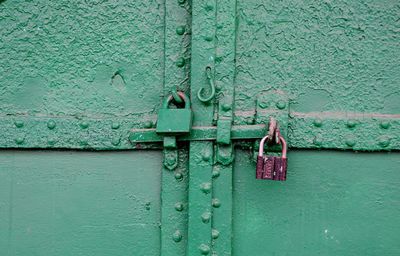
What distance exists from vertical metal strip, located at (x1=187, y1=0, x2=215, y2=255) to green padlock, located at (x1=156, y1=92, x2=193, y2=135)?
1.9 inches

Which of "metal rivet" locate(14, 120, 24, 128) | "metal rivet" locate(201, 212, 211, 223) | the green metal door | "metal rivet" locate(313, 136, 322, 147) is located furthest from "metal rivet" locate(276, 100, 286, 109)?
"metal rivet" locate(14, 120, 24, 128)

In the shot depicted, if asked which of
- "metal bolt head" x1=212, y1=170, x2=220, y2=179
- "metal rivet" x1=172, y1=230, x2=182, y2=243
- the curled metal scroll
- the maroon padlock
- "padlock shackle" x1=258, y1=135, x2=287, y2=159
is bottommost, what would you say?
"metal rivet" x1=172, y1=230, x2=182, y2=243

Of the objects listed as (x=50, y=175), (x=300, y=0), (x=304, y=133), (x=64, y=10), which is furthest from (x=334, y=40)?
(x=50, y=175)

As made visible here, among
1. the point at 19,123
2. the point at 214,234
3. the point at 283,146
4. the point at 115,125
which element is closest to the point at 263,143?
the point at 283,146

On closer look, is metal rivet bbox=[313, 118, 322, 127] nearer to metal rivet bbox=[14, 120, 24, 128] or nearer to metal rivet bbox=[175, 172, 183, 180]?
metal rivet bbox=[175, 172, 183, 180]

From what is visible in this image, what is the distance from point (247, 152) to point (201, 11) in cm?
36

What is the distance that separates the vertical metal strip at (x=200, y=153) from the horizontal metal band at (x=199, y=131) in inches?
1.7

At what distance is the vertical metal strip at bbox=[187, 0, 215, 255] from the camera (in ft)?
3.69

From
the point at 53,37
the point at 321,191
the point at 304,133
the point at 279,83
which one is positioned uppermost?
the point at 53,37

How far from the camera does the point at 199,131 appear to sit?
1125 mm

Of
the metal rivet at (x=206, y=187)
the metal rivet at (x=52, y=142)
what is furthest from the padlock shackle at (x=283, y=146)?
the metal rivet at (x=52, y=142)

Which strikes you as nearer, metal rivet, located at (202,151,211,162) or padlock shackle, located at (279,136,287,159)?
padlock shackle, located at (279,136,287,159)

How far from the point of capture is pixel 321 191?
3.76 feet

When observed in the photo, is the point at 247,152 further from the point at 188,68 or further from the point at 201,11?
the point at 201,11
